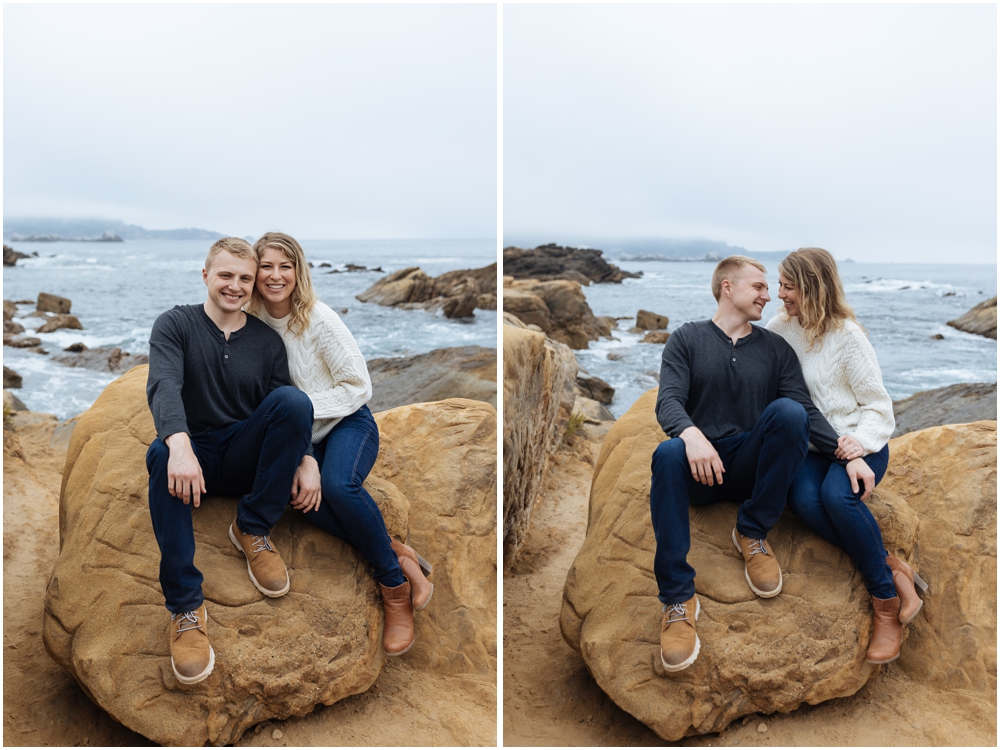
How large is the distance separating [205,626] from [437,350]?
10.9 feet

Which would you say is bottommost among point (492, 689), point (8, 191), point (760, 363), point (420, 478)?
point (492, 689)

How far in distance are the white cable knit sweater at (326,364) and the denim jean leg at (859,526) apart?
1641 millimetres

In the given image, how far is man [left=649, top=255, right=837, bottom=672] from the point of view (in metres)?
2.46

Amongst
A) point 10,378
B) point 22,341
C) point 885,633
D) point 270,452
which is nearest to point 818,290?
point 885,633

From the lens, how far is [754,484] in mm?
2598

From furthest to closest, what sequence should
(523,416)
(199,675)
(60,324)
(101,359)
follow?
(60,324) → (101,359) → (523,416) → (199,675)

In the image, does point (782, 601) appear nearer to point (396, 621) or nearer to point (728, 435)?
point (728, 435)

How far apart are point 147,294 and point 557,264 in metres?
4.07

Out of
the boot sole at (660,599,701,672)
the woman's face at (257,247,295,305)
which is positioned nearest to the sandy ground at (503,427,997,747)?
the boot sole at (660,599,701,672)

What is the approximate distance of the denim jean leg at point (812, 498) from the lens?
8.52 feet

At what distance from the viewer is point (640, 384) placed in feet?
24.9

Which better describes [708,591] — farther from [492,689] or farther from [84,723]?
[84,723]

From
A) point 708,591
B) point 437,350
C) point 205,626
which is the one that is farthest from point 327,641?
point 437,350

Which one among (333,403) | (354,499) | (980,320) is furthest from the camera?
(980,320)
